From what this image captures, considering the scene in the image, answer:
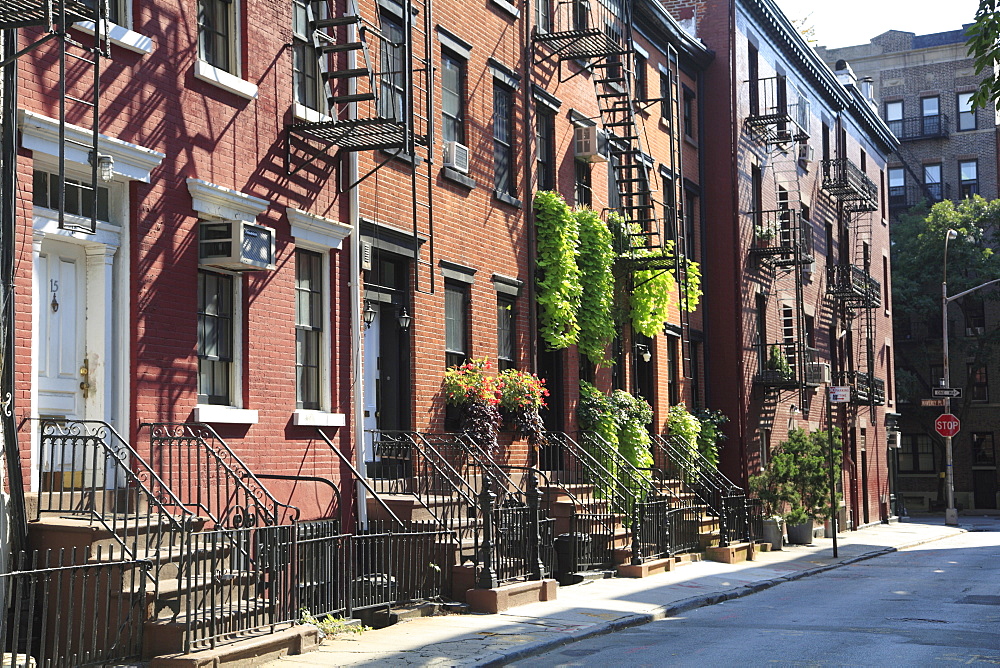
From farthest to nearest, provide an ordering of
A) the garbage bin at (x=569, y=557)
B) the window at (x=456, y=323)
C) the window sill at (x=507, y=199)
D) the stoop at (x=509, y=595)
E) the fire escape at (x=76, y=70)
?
the window sill at (x=507, y=199), the window at (x=456, y=323), the garbage bin at (x=569, y=557), the stoop at (x=509, y=595), the fire escape at (x=76, y=70)

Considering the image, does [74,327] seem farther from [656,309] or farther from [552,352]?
[656,309]

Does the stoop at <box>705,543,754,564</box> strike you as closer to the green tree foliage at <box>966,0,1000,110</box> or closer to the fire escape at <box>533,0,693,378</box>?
the fire escape at <box>533,0,693,378</box>

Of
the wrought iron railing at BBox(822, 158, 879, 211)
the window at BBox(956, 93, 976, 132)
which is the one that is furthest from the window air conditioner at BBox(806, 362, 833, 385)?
the window at BBox(956, 93, 976, 132)

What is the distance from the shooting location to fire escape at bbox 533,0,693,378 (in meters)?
21.5

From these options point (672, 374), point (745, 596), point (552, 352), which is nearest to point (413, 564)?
point (745, 596)

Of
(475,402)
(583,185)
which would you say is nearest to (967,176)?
(583,185)

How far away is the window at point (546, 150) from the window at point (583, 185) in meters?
1.33

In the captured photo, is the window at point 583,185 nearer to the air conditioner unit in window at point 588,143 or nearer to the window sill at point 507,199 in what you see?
the air conditioner unit in window at point 588,143

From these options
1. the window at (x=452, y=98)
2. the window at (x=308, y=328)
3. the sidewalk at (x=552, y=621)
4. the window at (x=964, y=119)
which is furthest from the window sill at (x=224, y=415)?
the window at (x=964, y=119)

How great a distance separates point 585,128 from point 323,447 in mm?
10166

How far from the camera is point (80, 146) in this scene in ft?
35.6

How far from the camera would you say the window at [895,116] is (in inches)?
2371

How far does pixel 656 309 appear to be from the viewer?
23.4 metres

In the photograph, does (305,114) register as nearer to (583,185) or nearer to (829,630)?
(829,630)
